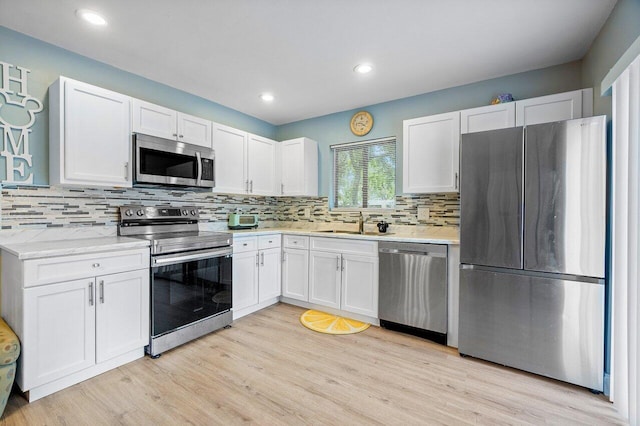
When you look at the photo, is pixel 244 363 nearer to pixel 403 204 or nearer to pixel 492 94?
pixel 403 204

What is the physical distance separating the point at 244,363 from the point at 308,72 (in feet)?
8.57

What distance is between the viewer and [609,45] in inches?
77.6

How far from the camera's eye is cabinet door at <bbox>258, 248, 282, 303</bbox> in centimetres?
338

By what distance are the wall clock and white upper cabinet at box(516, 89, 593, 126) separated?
1590 millimetres

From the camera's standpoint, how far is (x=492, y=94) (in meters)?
2.92

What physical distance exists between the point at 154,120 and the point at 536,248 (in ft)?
11.0

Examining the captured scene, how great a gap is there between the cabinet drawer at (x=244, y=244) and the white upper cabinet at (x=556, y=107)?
9.24ft

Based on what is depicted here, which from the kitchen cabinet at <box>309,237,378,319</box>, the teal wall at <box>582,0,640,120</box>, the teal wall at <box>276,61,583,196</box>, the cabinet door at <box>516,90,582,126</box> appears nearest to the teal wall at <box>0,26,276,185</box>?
the teal wall at <box>276,61,583,196</box>

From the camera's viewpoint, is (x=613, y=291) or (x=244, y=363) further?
(x=244, y=363)

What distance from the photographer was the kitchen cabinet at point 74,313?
1.76 m

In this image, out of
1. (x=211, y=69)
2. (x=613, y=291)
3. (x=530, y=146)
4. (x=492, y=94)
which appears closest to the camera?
(x=613, y=291)

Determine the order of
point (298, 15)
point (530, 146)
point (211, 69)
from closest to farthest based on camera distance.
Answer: point (298, 15) → point (530, 146) → point (211, 69)

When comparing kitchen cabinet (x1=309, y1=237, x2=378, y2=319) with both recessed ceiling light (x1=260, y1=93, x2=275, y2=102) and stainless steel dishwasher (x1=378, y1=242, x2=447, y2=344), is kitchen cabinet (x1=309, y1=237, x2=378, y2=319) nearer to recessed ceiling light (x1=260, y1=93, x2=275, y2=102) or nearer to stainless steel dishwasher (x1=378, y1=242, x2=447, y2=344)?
stainless steel dishwasher (x1=378, y1=242, x2=447, y2=344)

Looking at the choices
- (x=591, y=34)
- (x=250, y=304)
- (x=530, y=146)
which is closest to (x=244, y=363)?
(x=250, y=304)
